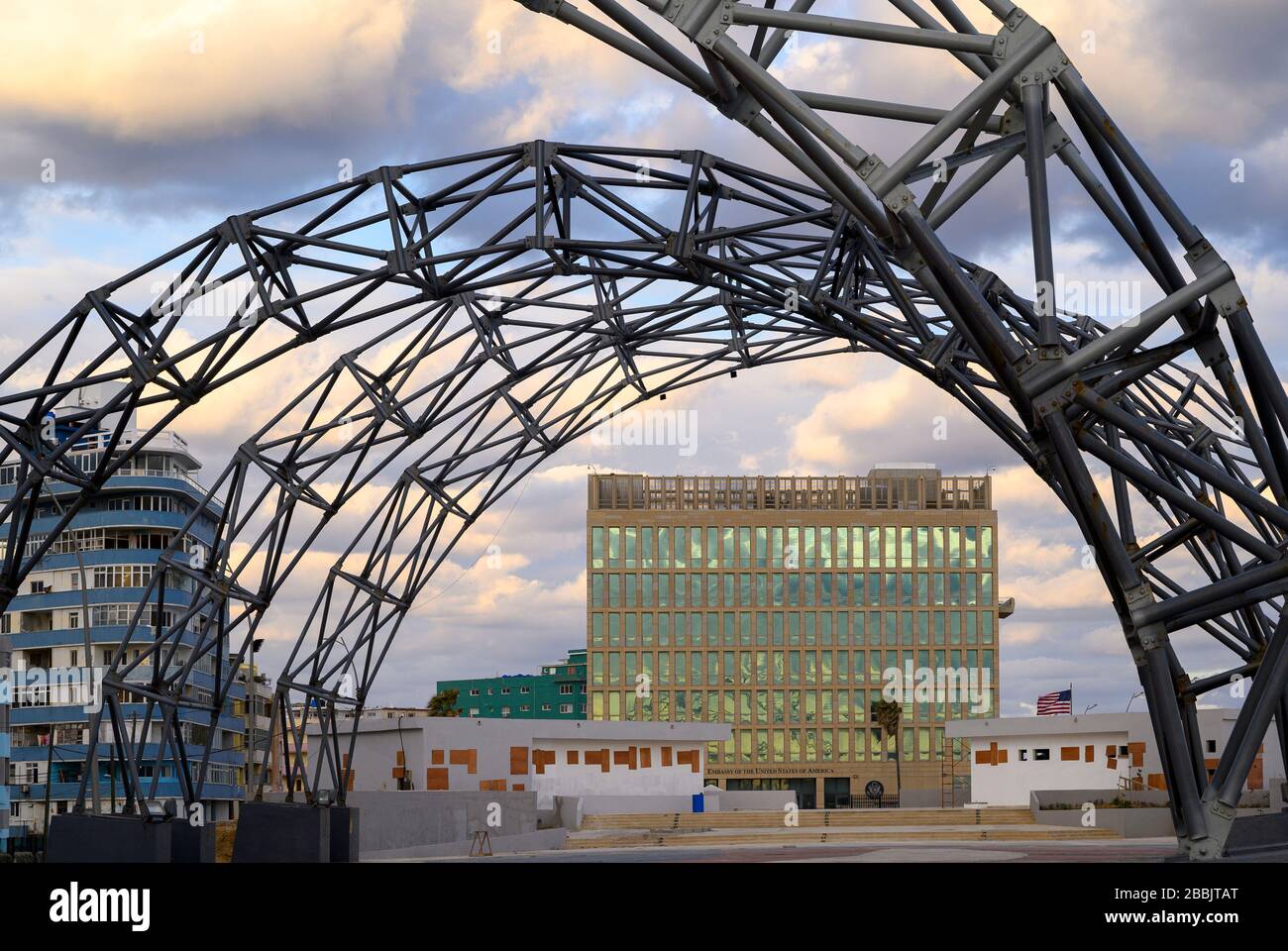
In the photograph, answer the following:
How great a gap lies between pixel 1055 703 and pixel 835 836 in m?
25.1

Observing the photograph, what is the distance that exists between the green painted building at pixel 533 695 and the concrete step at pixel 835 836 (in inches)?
Result: 3972

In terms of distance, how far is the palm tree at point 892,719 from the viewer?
116m

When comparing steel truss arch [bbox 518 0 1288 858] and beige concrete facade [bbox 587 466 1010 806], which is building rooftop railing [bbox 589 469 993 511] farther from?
steel truss arch [bbox 518 0 1288 858]

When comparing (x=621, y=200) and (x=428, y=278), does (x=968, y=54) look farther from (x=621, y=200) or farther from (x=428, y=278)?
(x=428, y=278)

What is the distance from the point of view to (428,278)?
23.9 m

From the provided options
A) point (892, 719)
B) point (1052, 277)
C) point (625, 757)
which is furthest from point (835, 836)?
point (892, 719)

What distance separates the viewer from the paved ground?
32.6 m

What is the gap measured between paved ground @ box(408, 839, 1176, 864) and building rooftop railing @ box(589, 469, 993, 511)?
3074 inches

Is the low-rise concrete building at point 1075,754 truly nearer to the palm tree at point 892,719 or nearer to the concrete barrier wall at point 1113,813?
the concrete barrier wall at point 1113,813

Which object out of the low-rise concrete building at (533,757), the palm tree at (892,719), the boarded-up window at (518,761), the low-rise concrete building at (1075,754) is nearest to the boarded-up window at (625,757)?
the low-rise concrete building at (533,757)

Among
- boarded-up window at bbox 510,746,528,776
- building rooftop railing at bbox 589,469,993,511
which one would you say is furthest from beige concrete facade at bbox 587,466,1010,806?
boarded-up window at bbox 510,746,528,776

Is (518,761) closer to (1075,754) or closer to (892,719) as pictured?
(1075,754)

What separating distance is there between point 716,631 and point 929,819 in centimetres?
6136

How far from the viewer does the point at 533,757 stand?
63281 mm
